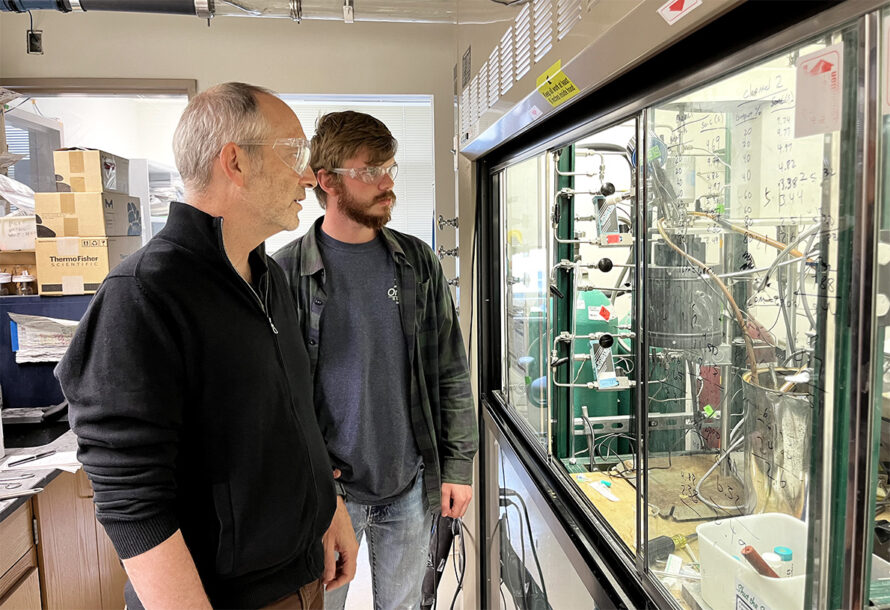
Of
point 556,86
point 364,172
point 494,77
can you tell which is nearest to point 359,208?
point 364,172

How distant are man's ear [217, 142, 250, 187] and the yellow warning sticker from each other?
24.8 inches

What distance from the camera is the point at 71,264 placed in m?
2.67

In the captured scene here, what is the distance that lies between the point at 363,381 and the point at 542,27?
982 millimetres

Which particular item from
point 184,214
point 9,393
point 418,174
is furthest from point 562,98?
point 9,393

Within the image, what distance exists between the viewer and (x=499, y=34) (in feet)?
5.48

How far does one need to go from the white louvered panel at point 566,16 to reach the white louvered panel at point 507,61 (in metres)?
0.37

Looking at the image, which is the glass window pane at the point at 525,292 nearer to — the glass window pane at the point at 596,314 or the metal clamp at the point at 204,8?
the glass window pane at the point at 596,314

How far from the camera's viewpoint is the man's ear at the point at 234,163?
1.05m

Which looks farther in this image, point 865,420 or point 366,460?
point 366,460

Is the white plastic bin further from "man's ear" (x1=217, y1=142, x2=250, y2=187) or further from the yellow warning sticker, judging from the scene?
"man's ear" (x1=217, y1=142, x2=250, y2=187)

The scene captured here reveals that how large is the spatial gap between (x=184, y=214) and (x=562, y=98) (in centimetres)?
78

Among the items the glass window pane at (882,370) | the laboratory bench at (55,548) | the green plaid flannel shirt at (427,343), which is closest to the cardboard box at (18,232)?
the laboratory bench at (55,548)

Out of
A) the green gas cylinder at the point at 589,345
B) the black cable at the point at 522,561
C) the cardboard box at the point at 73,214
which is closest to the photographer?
the black cable at the point at 522,561

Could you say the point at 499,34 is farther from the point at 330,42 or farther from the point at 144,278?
the point at 330,42
